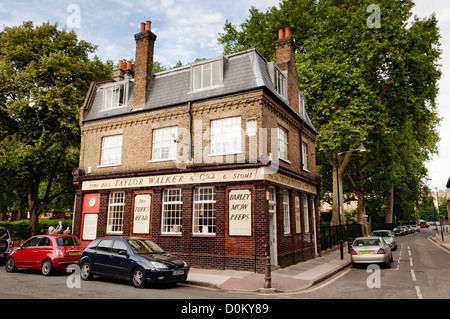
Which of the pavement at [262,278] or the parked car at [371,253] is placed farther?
the parked car at [371,253]

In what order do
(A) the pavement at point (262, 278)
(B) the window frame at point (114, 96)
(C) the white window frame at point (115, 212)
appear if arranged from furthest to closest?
(B) the window frame at point (114, 96) < (C) the white window frame at point (115, 212) < (A) the pavement at point (262, 278)

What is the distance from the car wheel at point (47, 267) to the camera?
11.9 metres

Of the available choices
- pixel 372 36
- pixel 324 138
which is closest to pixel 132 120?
pixel 324 138

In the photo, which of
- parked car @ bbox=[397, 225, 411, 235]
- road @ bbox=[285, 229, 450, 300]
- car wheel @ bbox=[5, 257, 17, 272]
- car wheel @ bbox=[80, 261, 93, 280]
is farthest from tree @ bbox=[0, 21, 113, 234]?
parked car @ bbox=[397, 225, 411, 235]

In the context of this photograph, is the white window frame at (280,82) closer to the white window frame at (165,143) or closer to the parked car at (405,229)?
the white window frame at (165,143)

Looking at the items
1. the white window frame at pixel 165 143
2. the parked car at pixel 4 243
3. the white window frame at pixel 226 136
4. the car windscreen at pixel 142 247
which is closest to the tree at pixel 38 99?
the parked car at pixel 4 243

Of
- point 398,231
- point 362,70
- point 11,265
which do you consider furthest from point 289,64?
point 398,231

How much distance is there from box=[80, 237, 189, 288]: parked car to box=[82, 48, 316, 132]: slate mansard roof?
25.3ft

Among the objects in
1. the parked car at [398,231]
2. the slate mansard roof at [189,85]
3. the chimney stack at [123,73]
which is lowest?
the parked car at [398,231]

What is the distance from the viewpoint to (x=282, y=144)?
51.4 feet

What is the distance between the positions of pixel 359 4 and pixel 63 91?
2525 centimetres

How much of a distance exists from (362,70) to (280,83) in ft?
32.5

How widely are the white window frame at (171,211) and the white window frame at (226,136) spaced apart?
2945 millimetres

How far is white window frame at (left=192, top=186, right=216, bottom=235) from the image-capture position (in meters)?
14.0
